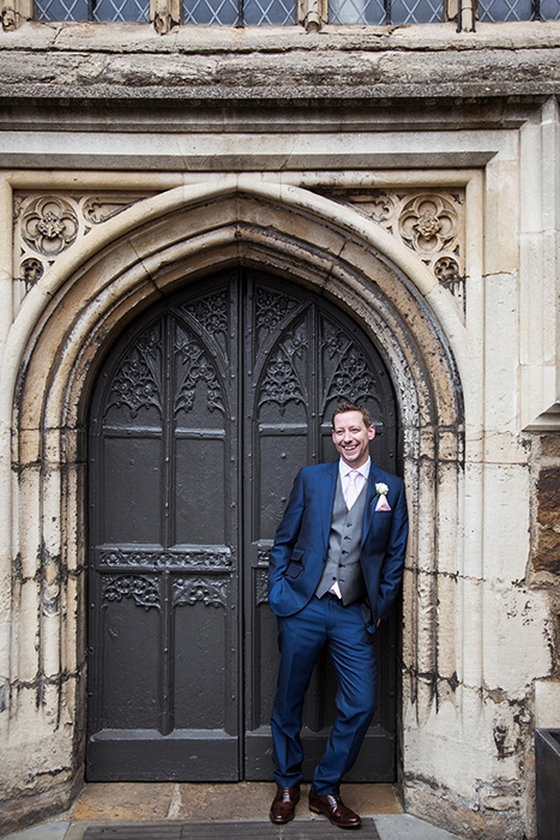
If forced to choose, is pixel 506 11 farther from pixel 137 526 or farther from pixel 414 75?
pixel 137 526

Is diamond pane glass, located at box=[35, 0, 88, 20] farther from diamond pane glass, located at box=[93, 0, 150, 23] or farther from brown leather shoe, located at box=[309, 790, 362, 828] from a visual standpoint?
brown leather shoe, located at box=[309, 790, 362, 828]

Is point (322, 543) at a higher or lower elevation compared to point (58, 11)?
lower

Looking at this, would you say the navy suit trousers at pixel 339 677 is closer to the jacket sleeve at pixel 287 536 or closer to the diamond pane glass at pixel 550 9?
the jacket sleeve at pixel 287 536

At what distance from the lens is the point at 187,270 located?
356cm

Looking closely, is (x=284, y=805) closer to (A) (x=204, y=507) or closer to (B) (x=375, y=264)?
(A) (x=204, y=507)

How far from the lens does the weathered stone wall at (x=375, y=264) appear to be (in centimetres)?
323

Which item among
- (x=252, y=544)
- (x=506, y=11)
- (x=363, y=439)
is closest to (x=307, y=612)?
(x=252, y=544)

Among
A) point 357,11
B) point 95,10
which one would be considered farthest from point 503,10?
point 95,10

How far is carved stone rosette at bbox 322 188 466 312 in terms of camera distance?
336cm

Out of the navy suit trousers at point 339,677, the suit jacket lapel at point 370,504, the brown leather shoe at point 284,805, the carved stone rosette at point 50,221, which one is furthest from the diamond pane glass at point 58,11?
the brown leather shoe at point 284,805

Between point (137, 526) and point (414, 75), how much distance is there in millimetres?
2558

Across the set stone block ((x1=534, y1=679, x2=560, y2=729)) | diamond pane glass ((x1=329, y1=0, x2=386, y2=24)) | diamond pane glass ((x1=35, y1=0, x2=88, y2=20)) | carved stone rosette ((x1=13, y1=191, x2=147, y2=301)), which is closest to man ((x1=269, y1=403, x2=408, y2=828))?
stone block ((x1=534, y1=679, x2=560, y2=729))

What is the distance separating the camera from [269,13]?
3508mm

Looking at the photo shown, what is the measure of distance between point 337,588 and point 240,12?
2.82 m
